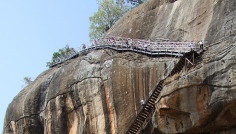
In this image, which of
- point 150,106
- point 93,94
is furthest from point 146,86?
point 93,94

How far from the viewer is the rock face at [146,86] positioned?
15.8 metres

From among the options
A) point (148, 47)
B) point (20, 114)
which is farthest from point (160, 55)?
point (20, 114)

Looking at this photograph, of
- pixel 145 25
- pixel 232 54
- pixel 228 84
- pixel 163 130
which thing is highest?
pixel 145 25

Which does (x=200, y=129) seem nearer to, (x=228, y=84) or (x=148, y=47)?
(x=228, y=84)

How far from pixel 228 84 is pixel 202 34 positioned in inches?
194

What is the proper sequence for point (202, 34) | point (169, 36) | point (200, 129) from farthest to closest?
point (169, 36)
point (202, 34)
point (200, 129)

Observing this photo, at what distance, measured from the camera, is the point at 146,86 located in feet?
63.4

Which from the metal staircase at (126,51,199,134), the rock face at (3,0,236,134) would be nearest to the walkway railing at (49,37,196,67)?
the rock face at (3,0,236,134)

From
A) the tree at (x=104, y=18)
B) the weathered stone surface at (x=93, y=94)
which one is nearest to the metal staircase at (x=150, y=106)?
the weathered stone surface at (x=93, y=94)

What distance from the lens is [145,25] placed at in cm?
2448

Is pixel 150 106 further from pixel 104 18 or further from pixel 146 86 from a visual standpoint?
pixel 104 18

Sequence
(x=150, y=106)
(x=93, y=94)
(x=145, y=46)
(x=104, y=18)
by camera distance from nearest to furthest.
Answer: (x=150, y=106) → (x=93, y=94) → (x=145, y=46) → (x=104, y=18)

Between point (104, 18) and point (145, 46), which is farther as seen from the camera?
point (104, 18)

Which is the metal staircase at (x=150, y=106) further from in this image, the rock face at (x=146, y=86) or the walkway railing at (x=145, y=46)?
the walkway railing at (x=145, y=46)
